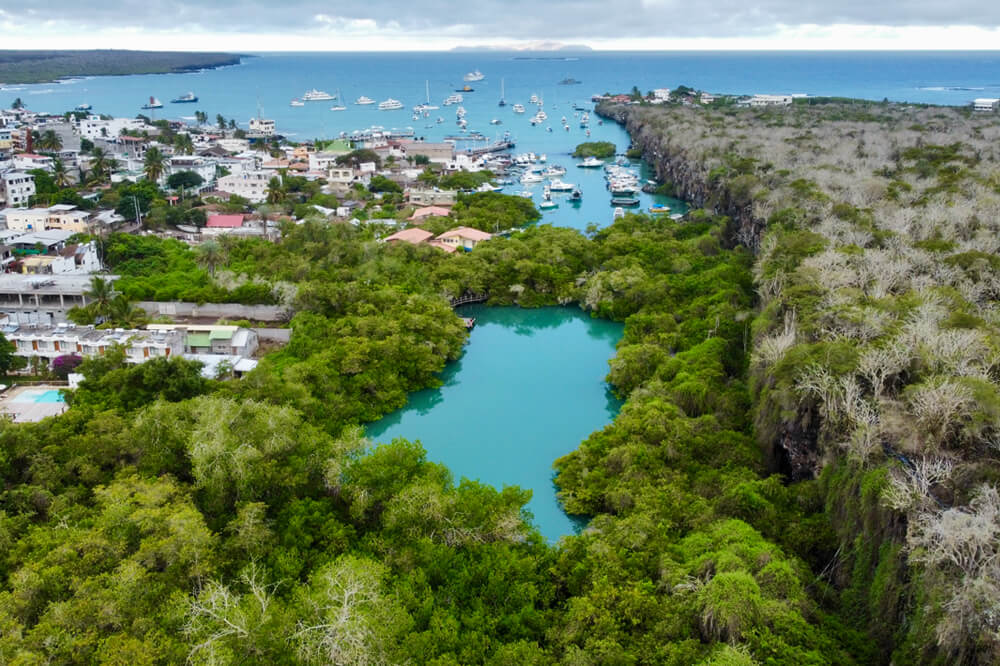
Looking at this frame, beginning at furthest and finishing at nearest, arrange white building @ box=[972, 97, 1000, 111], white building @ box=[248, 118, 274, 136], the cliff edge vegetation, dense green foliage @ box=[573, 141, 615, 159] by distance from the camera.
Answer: white building @ box=[248, 118, 274, 136] < white building @ box=[972, 97, 1000, 111] < dense green foliage @ box=[573, 141, 615, 159] < the cliff edge vegetation

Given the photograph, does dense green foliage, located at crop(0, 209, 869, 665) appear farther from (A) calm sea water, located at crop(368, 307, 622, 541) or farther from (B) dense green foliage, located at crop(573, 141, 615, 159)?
(B) dense green foliage, located at crop(573, 141, 615, 159)

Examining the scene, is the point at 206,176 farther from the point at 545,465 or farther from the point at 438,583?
the point at 438,583

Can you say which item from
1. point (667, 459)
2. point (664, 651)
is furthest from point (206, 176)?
point (664, 651)

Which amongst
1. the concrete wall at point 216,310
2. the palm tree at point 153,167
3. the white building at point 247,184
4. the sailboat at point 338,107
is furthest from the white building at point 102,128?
the concrete wall at point 216,310

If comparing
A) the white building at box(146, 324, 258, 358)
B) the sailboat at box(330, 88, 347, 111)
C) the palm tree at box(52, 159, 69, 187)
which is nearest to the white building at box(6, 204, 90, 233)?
the palm tree at box(52, 159, 69, 187)

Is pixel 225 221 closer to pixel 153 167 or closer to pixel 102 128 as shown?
pixel 153 167

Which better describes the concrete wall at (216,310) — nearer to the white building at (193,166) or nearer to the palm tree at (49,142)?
the white building at (193,166)
